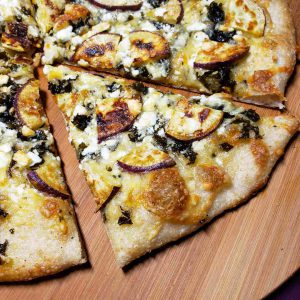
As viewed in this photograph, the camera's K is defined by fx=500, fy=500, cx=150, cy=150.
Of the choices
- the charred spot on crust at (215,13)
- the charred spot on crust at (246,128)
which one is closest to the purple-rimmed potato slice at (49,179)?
the charred spot on crust at (246,128)

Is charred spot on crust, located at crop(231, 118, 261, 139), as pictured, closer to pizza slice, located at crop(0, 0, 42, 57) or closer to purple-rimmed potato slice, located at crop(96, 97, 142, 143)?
purple-rimmed potato slice, located at crop(96, 97, 142, 143)

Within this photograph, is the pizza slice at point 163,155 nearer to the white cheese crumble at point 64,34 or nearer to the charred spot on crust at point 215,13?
the white cheese crumble at point 64,34

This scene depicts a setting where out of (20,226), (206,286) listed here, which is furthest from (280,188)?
(20,226)

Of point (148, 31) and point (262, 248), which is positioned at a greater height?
point (148, 31)

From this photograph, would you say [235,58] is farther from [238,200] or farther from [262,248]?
[262,248]

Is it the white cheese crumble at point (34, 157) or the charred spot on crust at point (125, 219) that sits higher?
the white cheese crumble at point (34, 157)

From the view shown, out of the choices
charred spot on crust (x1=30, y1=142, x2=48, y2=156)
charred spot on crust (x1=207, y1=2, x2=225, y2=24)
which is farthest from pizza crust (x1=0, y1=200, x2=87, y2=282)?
charred spot on crust (x1=207, y1=2, x2=225, y2=24)
